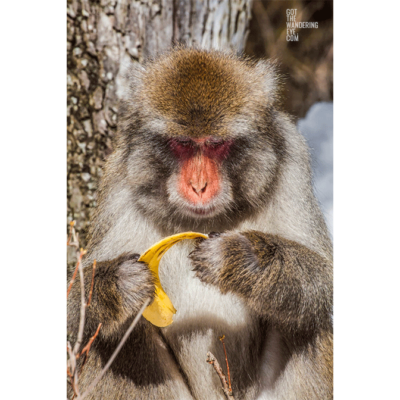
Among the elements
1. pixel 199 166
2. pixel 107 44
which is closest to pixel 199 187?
pixel 199 166

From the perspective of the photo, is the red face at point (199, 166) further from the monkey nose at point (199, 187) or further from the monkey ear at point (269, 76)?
the monkey ear at point (269, 76)

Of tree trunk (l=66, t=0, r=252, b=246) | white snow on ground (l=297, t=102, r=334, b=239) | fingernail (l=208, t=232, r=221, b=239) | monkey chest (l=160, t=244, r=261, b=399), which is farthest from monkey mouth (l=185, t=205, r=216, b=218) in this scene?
tree trunk (l=66, t=0, r=252, b=246)

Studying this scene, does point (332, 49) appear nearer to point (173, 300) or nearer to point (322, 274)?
point (322, 274)

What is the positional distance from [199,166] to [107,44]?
4.75ft

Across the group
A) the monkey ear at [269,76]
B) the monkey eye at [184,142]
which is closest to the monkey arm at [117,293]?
the monkey eye at [184,142]

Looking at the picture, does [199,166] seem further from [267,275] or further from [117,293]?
[117,293]

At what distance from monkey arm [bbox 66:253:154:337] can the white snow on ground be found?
45.6 inches

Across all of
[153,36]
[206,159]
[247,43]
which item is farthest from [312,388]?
[153,36]

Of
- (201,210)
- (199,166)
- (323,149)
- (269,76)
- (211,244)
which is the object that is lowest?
(211,244)

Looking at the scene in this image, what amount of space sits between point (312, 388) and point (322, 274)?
28.5 inches

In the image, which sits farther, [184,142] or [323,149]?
[323,149]

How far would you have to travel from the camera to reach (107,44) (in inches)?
133

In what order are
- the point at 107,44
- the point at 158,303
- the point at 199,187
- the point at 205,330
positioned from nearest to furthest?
1. the point at 199,187
2. the point at 158,303
3. the point at 205,330
4. the point at 107,44
